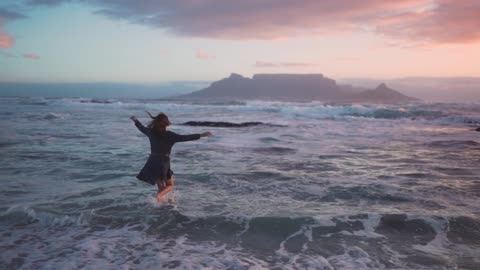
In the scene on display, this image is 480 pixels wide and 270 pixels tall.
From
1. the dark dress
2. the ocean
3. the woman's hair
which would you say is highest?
the woman's hair

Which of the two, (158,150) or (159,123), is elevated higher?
(159,123)

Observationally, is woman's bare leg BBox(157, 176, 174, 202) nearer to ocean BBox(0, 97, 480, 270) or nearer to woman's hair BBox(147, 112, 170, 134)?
ocean BBox(0, 97, 480, 270)

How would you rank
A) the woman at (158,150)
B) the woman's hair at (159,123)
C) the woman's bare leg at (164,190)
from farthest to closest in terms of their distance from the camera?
the woman's bare leg at (164,190) → the woman at (158,150) → the woman's hair at (159,123)

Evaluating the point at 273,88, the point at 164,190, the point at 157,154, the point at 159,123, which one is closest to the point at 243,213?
the point at 164,190

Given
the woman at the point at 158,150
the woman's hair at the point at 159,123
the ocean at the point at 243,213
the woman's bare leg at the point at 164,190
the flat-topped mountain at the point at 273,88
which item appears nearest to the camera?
the ocean at the point at 243,213

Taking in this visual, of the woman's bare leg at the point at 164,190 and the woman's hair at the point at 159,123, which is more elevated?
the woman's hair at the point at 159,123

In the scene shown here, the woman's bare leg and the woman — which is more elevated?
the woman

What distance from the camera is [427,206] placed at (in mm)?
7051

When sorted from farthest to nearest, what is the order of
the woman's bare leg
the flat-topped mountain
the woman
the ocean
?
1. the flat-topped mountain
2. the woman's bare leg
3. the woman
4. the ocean

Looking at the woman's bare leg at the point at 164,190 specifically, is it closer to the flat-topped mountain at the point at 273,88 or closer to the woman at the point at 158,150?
the woman at the point at 158,150

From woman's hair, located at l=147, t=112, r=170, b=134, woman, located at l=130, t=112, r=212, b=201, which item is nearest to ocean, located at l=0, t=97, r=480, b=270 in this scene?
A: woman, located at l=130, t=112, r=212, b=201

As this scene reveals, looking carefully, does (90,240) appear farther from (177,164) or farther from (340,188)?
(177,164)

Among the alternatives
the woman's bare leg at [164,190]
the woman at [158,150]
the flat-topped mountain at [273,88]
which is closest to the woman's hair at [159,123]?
the woman at [158,150]

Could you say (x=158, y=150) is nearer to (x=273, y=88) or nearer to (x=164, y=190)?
(x=164, y=190)
